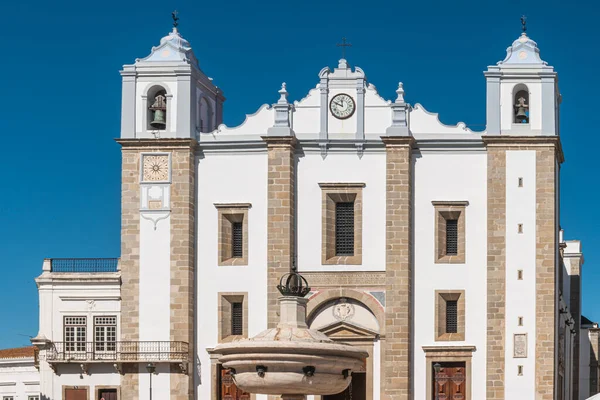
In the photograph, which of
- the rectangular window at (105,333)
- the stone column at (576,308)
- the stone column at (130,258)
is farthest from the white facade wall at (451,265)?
the stone column at (576,308)

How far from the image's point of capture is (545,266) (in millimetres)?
58344

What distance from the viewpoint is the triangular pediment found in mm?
59250

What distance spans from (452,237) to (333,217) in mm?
4461

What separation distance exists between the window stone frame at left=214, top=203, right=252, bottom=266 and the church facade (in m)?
0.05

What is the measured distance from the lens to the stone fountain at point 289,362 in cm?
3734

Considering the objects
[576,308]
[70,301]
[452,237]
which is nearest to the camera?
[452,237]

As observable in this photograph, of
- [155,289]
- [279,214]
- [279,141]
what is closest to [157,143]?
[279,141]

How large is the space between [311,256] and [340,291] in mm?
1706

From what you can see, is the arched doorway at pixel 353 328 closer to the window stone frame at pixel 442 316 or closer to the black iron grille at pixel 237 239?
the window stone frame at pixel 442 316

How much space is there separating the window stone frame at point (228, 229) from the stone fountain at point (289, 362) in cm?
2108

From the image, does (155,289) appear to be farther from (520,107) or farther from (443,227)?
(520,107)

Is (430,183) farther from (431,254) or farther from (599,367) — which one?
(599,367)

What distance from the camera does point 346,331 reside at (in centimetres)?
5944

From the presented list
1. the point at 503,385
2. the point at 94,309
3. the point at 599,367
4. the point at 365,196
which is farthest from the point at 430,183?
the point at 599,367
